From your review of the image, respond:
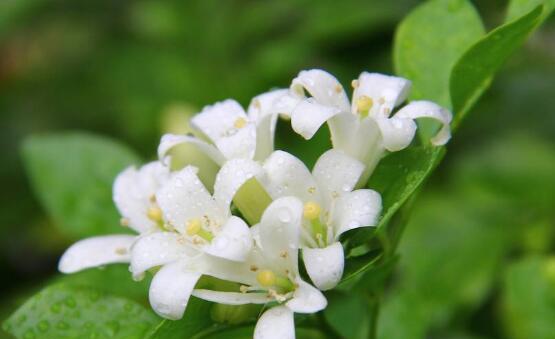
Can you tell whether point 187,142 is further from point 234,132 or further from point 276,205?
point 276,205

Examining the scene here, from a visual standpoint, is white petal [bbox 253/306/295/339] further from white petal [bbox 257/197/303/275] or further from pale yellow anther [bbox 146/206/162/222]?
pale yellow anther [bbox 146/206/162/222]

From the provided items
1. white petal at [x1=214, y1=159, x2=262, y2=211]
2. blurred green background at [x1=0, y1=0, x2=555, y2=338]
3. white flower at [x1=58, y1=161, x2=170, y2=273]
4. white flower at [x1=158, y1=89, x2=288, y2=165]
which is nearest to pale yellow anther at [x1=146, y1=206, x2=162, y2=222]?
white flower at [x1=58, y1=161, x2=170, y2=273]

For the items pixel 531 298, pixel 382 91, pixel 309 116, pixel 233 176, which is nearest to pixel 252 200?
pixel 233 176

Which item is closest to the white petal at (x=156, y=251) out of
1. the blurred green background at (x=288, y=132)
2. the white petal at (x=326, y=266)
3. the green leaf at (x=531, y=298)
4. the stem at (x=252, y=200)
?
the stem at (x=252, y=200)

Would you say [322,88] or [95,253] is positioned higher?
[322,88]

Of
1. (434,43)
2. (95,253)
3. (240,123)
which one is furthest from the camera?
(434,43)

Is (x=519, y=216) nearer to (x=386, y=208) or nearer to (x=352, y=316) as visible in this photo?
(x=352, y=316)
